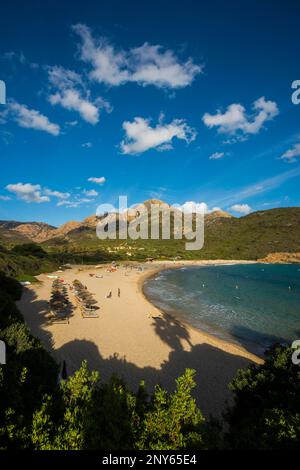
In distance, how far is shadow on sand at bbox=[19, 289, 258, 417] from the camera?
1358 cm

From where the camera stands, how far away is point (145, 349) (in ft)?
62.5

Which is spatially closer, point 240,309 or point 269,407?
point 269,407

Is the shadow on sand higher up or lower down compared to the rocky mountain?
lower down

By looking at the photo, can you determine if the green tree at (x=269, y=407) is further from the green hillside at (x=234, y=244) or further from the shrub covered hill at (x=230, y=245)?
the green hillside at (x=234, y=244)

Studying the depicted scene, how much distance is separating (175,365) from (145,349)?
3.22 meters

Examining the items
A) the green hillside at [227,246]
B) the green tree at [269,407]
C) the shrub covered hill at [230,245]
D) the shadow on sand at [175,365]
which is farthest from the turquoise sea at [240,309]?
the shrub covered hill at [230,245]

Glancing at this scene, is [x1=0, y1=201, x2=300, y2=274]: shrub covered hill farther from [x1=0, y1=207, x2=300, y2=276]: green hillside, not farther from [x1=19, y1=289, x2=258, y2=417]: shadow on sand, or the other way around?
[x1=19, y1=289, x2=258, y2=417]: shadow on sand

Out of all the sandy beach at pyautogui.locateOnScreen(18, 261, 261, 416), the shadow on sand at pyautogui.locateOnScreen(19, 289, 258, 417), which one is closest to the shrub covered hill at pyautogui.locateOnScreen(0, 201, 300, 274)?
the sandy beach at pyautogui.locateOnScreen(18, 261, 261, 416)

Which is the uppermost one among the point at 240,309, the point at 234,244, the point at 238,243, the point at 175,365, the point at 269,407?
the point at 238,243

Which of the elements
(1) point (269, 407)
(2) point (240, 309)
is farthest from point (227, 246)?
(1) point (269, 407)

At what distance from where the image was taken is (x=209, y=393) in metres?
13.5

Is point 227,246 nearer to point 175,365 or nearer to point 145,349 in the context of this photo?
point 145,349
